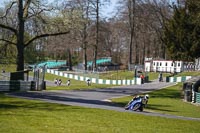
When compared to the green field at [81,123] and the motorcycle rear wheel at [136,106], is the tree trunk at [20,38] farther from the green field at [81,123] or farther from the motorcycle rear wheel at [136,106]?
the green field at [81,123]

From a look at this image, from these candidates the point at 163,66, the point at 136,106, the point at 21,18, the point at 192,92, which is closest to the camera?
the point at 136,106

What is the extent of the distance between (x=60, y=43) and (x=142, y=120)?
58844 mm

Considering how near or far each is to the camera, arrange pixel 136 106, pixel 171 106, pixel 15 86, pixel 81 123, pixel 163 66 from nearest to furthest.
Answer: pixel 81 123
pixel 136 106
pixel 171 106
pixel 15 86
pixel 163 66

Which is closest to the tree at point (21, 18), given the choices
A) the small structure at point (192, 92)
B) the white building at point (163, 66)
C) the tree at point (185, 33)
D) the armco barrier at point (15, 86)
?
the armco barrier at point (15, 86)

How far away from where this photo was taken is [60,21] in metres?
39.3

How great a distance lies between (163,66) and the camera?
73.8 metres

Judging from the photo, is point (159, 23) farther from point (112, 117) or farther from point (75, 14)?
point (112, 117)

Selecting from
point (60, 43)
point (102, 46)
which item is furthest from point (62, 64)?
point (60, 43)

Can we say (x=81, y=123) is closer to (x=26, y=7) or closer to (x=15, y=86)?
(x=15, y=86)

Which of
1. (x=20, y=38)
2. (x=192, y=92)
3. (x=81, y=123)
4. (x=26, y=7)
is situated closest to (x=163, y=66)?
(x=192, y=92)

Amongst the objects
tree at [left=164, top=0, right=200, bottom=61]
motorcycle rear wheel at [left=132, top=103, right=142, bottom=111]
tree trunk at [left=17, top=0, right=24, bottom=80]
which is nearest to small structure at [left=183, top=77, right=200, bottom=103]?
tree at [left=164, top=0, right=200, bottom=61]

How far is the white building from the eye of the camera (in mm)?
71062

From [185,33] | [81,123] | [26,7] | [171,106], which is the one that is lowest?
[171,106]

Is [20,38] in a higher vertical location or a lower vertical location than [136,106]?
higher
